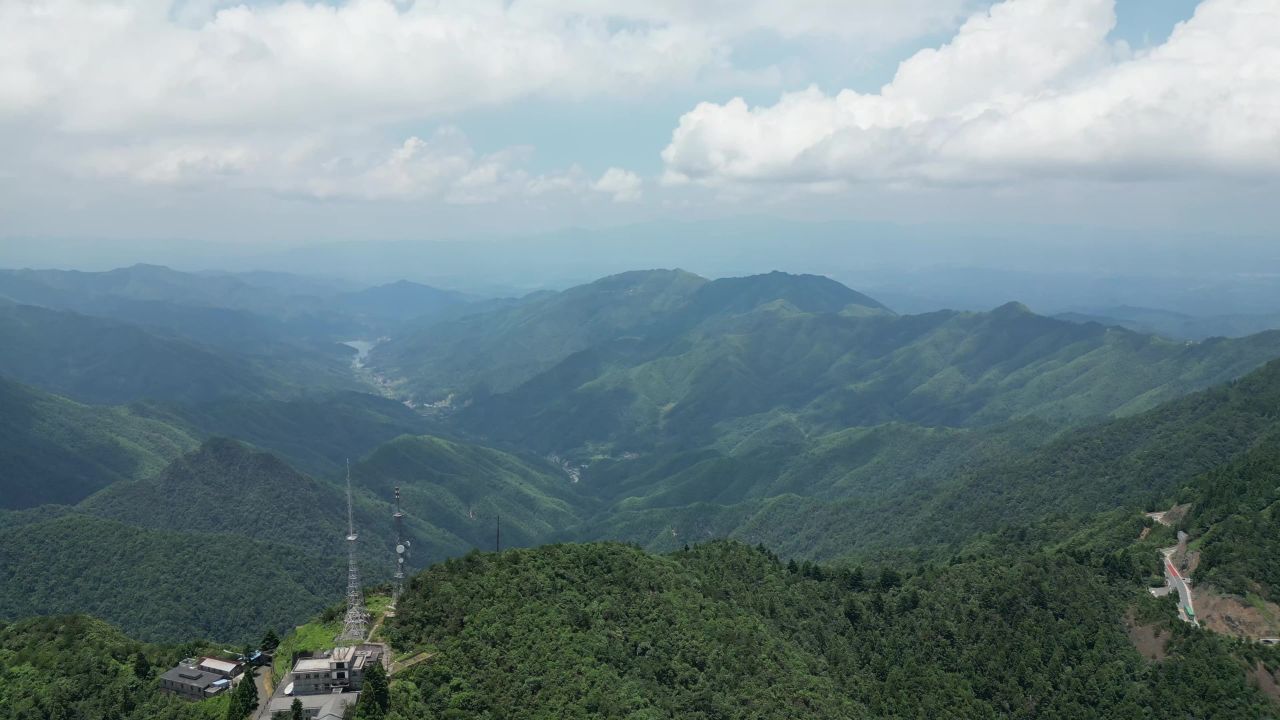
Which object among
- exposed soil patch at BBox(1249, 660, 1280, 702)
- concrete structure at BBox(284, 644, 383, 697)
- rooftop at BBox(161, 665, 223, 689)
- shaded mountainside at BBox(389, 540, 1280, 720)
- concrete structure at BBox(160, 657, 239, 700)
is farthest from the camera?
exposed soil patch at BBox(1249, 660, 1280, 702)

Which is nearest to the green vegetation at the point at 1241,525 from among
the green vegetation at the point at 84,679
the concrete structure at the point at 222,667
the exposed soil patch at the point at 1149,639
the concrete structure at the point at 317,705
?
the exposed soil patch at the point at 1149,639

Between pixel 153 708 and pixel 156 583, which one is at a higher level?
pixel 153 708

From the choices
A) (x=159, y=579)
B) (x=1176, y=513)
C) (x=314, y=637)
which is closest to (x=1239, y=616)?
(x=1176, y=513)

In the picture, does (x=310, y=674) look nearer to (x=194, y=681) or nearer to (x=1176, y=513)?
(x=194, y=681)

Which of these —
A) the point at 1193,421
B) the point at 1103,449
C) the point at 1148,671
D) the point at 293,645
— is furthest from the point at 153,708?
the point at 1193,421

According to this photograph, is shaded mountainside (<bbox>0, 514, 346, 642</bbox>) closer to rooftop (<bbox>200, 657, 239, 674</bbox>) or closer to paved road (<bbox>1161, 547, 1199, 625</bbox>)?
rooftop (<bbox>200, 657, 239, 674</bbox>)

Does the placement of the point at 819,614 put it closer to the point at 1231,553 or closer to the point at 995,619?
the point at 995,619

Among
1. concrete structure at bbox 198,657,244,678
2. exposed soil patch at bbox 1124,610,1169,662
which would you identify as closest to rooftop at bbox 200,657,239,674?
concrete structure at bbox 198,657,244,678
